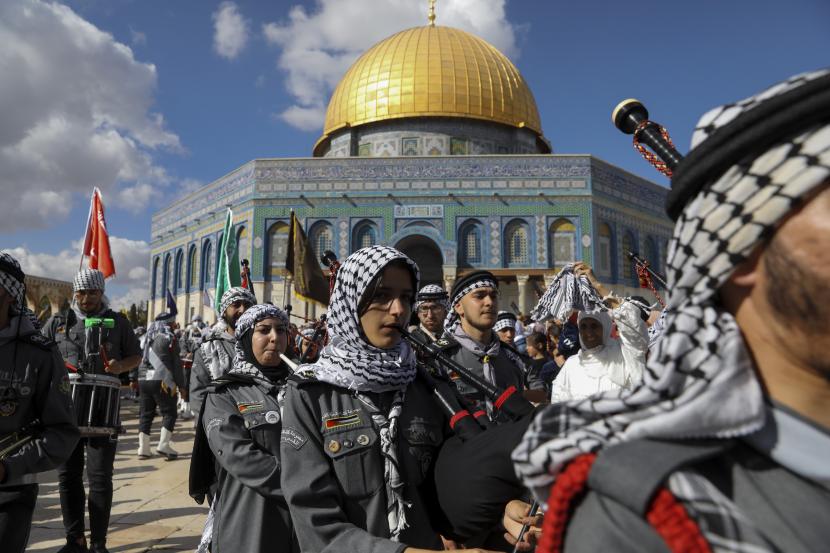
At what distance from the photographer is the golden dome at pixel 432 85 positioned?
2686cm

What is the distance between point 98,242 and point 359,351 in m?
6.56

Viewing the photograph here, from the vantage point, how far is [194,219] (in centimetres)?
2914

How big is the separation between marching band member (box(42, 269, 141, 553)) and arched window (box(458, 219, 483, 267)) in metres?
19.8

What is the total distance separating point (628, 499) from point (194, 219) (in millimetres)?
30800

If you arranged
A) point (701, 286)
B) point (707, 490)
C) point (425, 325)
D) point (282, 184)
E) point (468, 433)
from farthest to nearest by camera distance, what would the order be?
point (282, 184) < point (425, 325) < point (468, 433) < point (701, 286) < point (707, 490)

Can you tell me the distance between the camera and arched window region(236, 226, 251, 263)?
80.6 ft

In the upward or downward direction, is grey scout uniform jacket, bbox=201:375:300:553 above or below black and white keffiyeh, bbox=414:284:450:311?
below

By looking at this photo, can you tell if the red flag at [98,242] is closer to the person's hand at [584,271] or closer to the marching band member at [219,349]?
the marching band member at [219,349]

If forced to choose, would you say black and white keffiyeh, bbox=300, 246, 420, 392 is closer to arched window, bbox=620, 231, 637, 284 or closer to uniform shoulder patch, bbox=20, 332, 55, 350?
uniform shoulder patch, bbox=20, 332, 55, 350

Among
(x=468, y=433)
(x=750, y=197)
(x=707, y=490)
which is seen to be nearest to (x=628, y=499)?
(x=707, y=490)

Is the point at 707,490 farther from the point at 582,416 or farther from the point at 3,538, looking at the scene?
the point at 3,538

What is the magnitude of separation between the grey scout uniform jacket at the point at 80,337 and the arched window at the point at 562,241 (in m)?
20.8

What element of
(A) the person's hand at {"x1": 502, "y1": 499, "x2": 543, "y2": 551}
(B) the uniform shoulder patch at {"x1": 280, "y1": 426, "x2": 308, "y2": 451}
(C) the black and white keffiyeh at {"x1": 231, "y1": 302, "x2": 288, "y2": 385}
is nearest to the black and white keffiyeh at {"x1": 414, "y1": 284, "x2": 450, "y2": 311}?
(C) the black and white keffiyeh at {"x1": 231, "y1": 302, "x2": 288, "y2": 385}

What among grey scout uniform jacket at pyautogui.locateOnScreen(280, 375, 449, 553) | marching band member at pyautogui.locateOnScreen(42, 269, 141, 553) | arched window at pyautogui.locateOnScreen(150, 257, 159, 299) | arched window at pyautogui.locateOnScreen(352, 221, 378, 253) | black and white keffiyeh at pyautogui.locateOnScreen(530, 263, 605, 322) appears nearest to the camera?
grey scout uniform jacket at pyautogui.locateOnScreen(280, 375, 449, 553)
